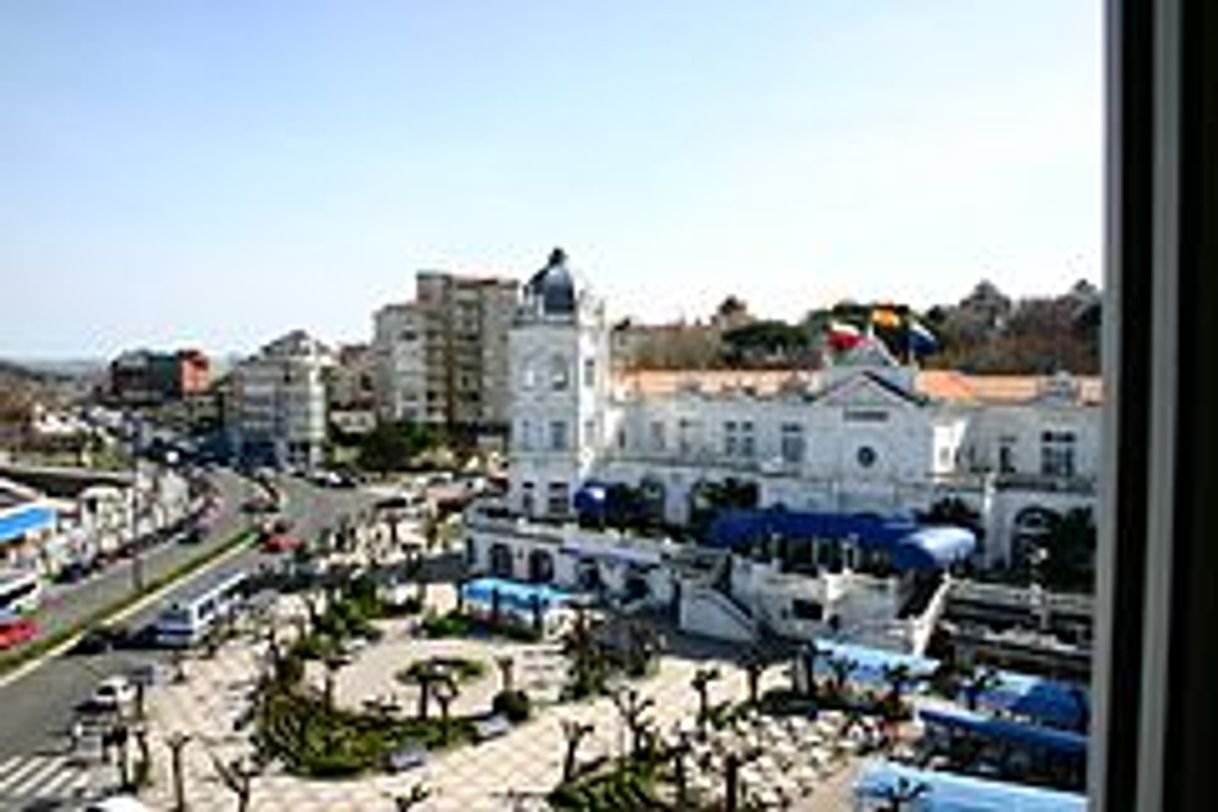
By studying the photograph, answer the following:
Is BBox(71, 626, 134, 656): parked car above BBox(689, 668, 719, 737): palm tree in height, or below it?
below

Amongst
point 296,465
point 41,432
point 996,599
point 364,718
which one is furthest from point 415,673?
point 41,432

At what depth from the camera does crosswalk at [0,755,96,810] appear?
367 inches

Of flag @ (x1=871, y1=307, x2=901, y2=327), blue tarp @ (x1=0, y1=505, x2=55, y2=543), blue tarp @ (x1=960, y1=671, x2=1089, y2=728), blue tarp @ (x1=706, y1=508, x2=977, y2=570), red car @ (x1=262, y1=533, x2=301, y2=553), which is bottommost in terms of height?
blue tarp @ (x1=960, y1=671, x2=1089, y2=728)

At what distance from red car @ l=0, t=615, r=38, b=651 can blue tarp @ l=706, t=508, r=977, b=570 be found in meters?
8.12

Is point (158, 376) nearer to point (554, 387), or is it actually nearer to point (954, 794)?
point (554, 387)

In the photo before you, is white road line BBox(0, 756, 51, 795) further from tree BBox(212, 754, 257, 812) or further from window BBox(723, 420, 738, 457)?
window BBox(723, 420, 738, 457)

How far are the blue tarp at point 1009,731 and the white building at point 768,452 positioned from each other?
8.42ft

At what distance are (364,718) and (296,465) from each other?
22.1 m

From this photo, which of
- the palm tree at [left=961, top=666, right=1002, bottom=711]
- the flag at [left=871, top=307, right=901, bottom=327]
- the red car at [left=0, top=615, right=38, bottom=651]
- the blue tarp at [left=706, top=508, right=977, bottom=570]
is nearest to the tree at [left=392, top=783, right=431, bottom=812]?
the palm tree at [left=961, top=666, right=1002, bottom=711]

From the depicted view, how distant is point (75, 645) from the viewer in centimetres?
1416

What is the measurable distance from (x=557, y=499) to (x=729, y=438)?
264 centimetres

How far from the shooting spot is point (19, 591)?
16.0m

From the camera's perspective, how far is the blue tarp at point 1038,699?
10.2m

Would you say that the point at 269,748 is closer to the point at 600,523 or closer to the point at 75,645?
the point at 75,645
